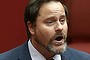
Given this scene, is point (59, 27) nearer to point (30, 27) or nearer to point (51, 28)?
point (51, 28)

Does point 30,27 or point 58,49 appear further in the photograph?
point 30,27

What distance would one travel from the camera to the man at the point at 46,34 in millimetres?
980

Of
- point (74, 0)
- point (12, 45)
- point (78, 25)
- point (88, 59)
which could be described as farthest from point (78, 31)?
point (88, 59)

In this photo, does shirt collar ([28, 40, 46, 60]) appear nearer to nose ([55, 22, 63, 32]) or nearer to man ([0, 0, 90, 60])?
man ([0, 0, 90, 60])

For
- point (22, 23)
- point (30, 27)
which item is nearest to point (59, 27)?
point (30, 27)

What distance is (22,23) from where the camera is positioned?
1.53 m

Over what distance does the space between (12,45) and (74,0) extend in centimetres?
37

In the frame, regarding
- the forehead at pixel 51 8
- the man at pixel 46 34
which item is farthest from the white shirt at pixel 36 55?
the forehead at pixel 51 8

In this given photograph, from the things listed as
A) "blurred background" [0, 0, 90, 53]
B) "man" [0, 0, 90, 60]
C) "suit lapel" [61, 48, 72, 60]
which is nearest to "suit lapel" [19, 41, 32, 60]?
"man" [0, 0, 90, 60]

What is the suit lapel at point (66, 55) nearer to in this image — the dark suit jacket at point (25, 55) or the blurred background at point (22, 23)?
the dark suit jacket at point (25, 55)

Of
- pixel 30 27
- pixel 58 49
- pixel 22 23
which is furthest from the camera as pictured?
pixel 22 23

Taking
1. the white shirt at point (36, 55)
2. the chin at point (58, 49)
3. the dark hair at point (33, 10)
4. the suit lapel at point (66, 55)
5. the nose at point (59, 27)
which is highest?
the dark hair at point (33, 10)

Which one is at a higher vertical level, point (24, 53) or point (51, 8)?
point (51, 8)

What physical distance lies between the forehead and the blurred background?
477mm
